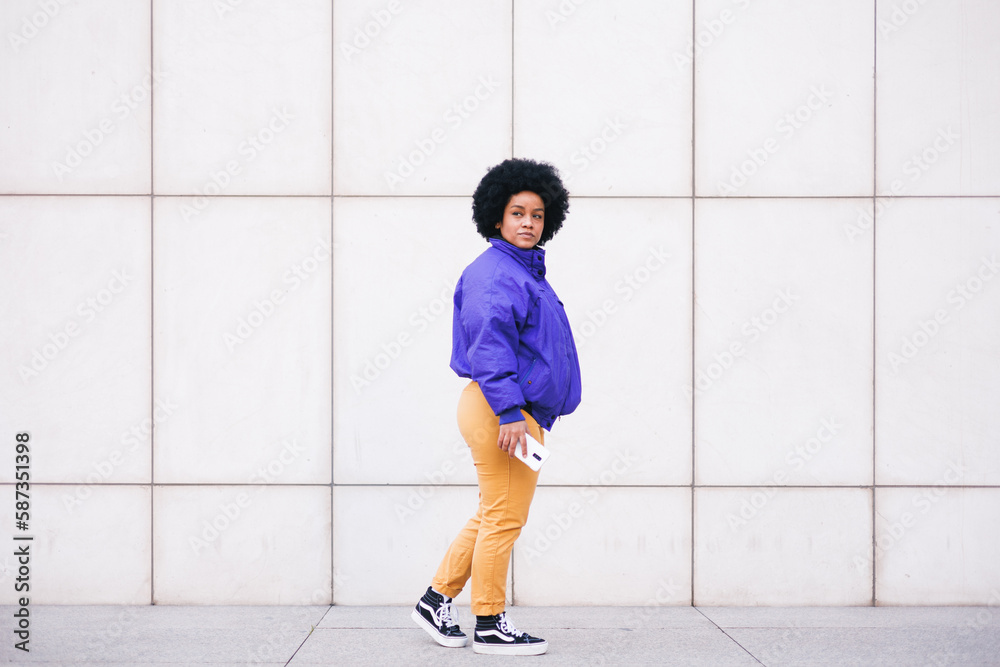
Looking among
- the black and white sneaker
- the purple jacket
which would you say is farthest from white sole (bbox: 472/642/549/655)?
the purple jacket

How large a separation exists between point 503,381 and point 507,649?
3.85ft

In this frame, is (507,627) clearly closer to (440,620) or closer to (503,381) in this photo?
(440,620)

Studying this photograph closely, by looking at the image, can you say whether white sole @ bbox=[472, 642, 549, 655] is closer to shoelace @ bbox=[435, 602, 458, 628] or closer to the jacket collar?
shoelace @ bbox=[435, 602, 458, 628]

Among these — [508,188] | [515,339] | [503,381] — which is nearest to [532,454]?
[503,381]

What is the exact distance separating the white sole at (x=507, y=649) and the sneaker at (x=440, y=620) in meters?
0.13

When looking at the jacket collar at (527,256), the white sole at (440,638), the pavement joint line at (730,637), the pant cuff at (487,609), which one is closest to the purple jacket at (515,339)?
the jacket collar at (527,256)

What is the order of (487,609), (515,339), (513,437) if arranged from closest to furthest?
(513,437), (515,339), (487,609)

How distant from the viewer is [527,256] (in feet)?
11.7

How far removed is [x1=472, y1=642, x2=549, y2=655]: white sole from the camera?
354cm

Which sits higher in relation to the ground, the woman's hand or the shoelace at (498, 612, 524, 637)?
the woman's hand

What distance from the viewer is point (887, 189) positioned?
450cm

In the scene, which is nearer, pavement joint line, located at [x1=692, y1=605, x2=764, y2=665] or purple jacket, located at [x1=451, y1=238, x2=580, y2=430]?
purple jacket, located at [x1=451, y1=238, x2=580, y2=430]

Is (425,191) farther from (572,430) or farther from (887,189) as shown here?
(887,189)

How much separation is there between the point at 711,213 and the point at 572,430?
1383 millimetres
